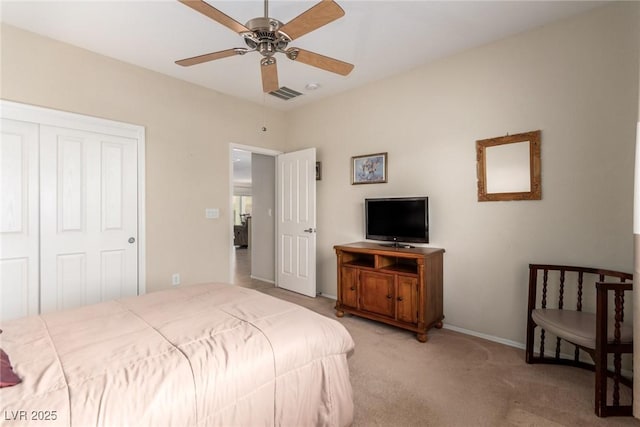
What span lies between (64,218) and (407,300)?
10.7ft

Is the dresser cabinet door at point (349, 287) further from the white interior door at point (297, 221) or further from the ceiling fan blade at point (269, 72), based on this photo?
the ceiling fan blade at point (269, 72)

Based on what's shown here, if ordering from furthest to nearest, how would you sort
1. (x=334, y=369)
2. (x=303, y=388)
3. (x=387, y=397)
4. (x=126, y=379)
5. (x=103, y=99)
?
(x=103, y=99) < (x=387, y=397) < (x=334, y=369) < (x=303, y=388) < (x=126, y=379)

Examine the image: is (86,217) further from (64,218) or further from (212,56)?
(212,56)

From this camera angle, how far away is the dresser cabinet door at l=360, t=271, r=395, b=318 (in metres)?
2.99

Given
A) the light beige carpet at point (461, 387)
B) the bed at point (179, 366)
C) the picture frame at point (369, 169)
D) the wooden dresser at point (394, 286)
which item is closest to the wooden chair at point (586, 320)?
the light beige carpet at point (461, 387)

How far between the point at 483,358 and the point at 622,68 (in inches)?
94.5

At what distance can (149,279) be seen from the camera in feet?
10.7

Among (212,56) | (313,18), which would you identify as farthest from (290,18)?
(313,18)

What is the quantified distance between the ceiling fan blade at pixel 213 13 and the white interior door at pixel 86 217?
2093 millimetres

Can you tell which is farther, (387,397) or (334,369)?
(387,397)

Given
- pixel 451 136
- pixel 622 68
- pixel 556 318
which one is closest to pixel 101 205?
pixel 451 136

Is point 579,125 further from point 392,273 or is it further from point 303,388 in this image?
point 303,388

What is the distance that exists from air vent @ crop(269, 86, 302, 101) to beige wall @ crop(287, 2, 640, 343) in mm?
831

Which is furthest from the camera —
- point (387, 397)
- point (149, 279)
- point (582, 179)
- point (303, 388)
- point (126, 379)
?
point (149, 279)
